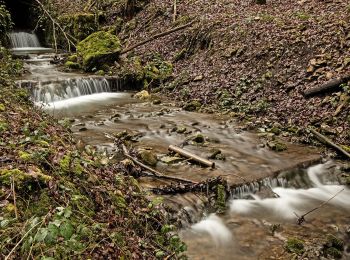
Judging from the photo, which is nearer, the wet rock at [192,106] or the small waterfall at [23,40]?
the wet rock at [192,106]

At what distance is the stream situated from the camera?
18.4 feet

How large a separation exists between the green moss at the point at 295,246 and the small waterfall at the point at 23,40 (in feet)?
75.7

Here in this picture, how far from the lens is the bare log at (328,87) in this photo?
9.93 m

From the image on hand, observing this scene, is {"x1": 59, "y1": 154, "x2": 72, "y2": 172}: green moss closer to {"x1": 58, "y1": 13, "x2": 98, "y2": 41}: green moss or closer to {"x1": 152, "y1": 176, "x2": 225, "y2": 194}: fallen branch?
{"x1": 152, "y1": 176, "x2": 225, "y2": 194}: fallen branch

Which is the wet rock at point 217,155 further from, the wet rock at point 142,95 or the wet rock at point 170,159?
the wet rock at point 142,95

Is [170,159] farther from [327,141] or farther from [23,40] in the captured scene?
[23,40]

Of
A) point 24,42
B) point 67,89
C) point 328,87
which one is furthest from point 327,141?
point 24,42

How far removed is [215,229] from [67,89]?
10.4m

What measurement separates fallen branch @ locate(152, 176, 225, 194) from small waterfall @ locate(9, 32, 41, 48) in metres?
21.1

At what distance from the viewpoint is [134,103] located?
13.5m

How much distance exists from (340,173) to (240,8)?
1149 cm

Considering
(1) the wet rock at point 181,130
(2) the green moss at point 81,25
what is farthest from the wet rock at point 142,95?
(2) the green moss at point 81,25

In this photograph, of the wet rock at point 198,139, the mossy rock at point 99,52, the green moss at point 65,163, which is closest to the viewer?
the green moss at point 65,163

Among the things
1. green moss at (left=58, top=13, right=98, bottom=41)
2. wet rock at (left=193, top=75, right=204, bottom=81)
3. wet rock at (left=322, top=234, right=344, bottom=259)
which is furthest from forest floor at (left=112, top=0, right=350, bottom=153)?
green moss at (left=58, top=13, right=98, bottom=41)
